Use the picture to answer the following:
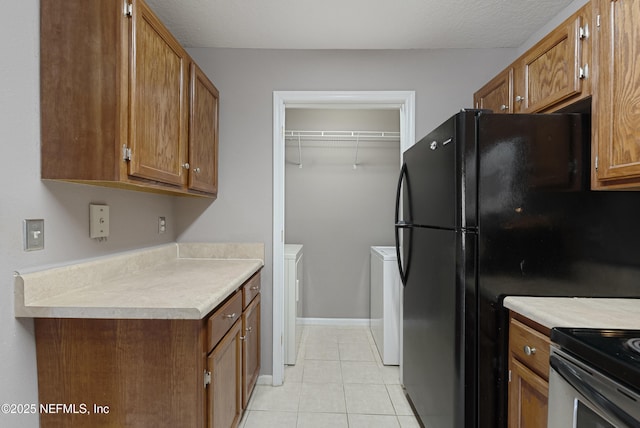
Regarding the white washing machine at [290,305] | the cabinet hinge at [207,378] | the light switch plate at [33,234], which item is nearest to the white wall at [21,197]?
the light switch plate at [33,234]

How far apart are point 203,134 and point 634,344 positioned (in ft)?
6.83

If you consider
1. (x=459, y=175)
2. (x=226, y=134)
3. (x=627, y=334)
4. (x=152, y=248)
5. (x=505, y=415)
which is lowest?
(x=505, y=415)

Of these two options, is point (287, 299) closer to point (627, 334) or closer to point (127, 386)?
point (127, 386)

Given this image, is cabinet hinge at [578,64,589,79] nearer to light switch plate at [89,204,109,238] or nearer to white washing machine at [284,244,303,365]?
white washing machine at [284,244,303,365]

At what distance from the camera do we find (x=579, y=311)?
1.15 m

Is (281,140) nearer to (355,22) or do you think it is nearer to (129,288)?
(355,22)

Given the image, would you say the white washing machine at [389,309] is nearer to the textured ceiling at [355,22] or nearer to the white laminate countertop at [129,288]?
Result: the white laminate countertop at [129,288]

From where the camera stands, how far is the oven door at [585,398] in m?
0.76

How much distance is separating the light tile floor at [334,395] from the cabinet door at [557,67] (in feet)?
6.11

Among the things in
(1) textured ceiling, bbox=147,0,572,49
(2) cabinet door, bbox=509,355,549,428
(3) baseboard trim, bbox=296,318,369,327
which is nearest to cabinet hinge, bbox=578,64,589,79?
(1) textured ceiling, bbox=147,0,572,49

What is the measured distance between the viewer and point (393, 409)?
203 centimetres

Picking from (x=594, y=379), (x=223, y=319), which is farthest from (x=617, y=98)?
(x=223, y=319)

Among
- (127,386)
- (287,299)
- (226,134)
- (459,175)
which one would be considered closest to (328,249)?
(287,299)

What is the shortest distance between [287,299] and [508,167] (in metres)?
1.80
